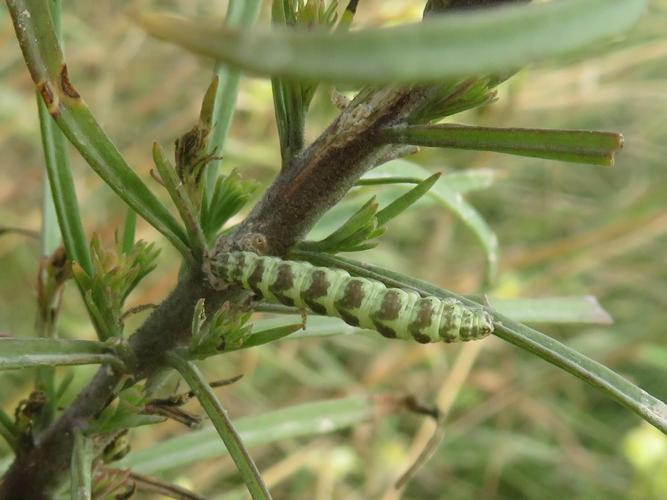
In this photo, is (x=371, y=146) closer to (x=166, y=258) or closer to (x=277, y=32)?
(x=277, y=32)

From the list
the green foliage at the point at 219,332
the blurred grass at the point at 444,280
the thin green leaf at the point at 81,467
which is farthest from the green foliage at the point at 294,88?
the blurred grass at the point at 444,280

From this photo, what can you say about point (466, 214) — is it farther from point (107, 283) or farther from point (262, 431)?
point (107, 283)

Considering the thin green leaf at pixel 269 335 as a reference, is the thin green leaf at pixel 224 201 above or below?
above

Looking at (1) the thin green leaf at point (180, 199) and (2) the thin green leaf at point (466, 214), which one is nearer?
(1) the thin green leaf at point (180, 199)

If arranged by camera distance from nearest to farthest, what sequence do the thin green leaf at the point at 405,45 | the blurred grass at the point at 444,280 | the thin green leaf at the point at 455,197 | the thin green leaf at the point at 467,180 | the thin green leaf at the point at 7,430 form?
the thin green leaf at the point at 405,45, the thin green leaf at the point at 7,430, the thin green leaf at the point at 455,197, the thin green leaf at the point at 467,180, the blurred grass at the point at 444,280

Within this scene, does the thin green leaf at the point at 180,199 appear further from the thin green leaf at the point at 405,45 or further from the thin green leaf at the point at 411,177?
the thin green leaf at the point at 405,45

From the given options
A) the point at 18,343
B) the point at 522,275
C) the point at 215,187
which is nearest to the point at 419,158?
the point at 522,275
